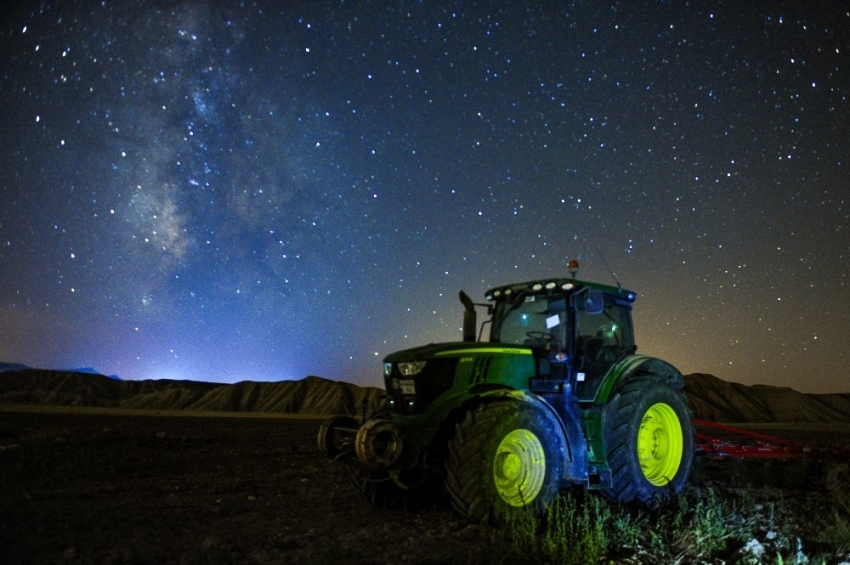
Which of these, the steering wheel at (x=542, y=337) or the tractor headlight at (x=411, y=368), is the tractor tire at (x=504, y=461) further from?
the steering wheel at (x=542, y=337)

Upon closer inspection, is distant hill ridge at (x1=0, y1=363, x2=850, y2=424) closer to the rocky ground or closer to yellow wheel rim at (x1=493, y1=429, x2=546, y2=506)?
the rocky ground

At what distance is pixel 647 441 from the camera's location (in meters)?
8.43

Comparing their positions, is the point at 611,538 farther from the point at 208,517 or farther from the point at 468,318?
the point at 208,517

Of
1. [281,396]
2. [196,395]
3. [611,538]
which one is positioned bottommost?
[611,538]

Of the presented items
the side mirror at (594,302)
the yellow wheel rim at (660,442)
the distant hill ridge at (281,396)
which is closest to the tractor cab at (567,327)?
the side mirror at (594,302)

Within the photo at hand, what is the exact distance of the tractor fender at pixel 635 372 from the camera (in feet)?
25.2

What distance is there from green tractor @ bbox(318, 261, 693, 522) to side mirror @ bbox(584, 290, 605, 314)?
11mm

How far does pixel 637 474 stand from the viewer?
754cm

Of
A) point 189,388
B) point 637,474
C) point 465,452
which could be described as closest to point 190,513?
point 465,452

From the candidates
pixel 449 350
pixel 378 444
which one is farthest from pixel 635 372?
pixel 378 444

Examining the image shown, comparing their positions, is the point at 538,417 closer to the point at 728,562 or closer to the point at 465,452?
the point at 465,452

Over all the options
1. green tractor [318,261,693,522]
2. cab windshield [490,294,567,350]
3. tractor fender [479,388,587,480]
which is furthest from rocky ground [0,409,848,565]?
cab windshield [490,294,567,350]

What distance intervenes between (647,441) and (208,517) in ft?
16.4

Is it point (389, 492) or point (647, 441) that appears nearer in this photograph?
point (389, 492)
